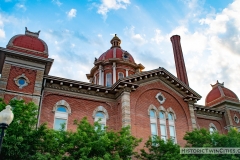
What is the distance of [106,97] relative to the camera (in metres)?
22.7

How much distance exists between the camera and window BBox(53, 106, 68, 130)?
19906mm

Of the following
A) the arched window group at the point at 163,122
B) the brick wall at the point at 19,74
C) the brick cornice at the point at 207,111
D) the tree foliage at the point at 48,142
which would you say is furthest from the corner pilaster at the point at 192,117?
the brick wall at the point at 19,74

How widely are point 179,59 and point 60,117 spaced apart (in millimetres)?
18926

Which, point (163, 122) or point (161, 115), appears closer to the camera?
point (163, 122)

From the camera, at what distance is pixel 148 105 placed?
22.8 meters

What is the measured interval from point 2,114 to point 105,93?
14087 mm

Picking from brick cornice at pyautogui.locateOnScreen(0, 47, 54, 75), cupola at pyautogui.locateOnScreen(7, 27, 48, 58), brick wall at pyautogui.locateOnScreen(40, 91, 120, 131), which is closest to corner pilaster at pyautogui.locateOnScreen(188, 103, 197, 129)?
brick wall at pyautogui.locateOnScreen(40, 91, 120, 131)

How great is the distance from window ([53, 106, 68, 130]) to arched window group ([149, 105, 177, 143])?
7.53 m

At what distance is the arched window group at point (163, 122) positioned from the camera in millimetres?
22234

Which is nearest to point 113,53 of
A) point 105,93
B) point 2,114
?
point 105,93

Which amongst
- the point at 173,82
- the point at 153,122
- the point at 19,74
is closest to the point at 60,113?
the point at 19,74

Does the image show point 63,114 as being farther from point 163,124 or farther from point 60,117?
point 163,124

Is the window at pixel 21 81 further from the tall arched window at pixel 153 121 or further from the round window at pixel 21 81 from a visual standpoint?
the tall arched window at pixel 153 121

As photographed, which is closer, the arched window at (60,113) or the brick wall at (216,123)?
the arched window at (60,113)
